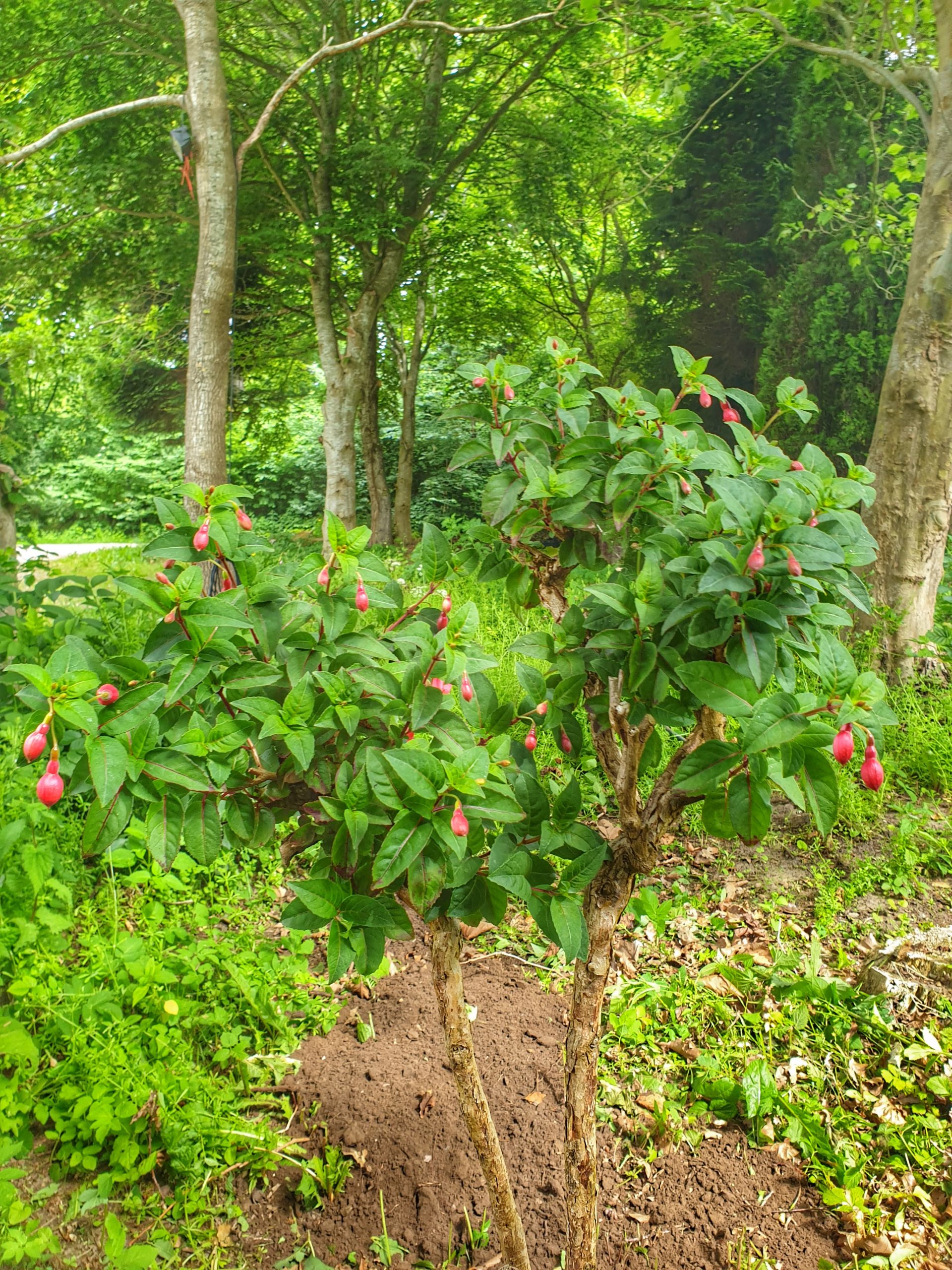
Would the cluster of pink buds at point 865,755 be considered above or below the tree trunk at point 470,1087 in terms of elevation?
above

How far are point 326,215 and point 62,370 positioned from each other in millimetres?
3527

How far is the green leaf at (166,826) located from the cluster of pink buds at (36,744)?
203 millimetres

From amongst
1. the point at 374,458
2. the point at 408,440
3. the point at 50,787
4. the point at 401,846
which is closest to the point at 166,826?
the point at 50,787

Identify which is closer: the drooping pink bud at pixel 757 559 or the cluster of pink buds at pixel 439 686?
the drooping pink bud at pixel 757 559

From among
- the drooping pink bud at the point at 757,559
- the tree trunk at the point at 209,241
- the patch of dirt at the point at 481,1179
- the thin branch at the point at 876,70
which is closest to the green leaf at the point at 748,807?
the drooping pink bud at the point at 757,559

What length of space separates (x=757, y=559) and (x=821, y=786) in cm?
33

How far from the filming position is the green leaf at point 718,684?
1.09 m

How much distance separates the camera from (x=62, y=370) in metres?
8.64

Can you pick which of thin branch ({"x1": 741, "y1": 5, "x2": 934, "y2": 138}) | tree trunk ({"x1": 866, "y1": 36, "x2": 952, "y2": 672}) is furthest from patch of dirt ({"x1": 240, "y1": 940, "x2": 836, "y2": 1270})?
thin branch ({"x1": 741, "y1": 5, "x2": 934, "y2": 138})

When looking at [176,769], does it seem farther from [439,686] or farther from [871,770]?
[871,770]

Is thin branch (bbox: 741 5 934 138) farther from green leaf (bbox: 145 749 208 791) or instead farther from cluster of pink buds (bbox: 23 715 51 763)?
cluster of pink buds (bbox: 23 715 51 763)

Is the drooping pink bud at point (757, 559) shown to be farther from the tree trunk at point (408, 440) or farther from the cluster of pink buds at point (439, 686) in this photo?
the tree trunk at point (408, 440)

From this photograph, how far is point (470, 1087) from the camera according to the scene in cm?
153

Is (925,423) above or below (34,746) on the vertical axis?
above
